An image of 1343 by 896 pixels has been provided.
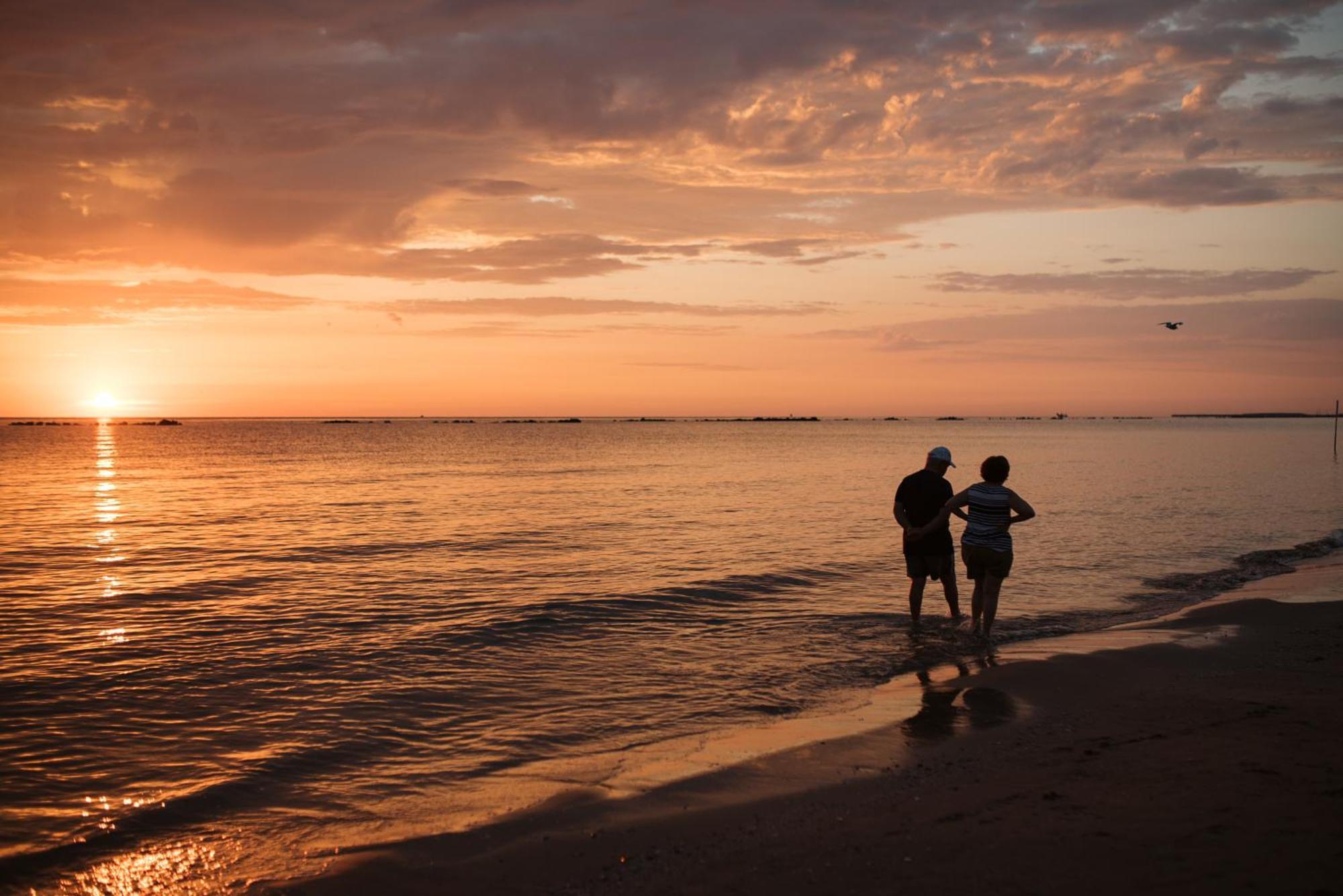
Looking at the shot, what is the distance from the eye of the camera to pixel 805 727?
28.1ft

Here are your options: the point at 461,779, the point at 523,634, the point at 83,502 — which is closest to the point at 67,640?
the point at 523,634

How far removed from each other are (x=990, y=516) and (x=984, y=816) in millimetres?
6094

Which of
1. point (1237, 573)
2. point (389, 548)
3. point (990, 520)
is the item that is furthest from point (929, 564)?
point (389, 548)

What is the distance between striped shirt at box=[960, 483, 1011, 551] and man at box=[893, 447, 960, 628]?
0.86 metres

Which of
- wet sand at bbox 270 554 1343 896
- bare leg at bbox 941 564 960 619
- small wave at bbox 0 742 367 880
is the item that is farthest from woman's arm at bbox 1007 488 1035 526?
small wave at bbox 0 742 367 880

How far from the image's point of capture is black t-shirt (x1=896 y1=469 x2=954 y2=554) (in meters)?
12.3

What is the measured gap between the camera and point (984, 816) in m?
5.65

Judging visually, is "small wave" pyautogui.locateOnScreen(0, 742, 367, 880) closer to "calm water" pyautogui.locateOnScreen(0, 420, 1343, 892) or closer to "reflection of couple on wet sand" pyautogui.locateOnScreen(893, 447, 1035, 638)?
"calm water" pyautogui.locateOnScreen(0, 420, 1343, 892)

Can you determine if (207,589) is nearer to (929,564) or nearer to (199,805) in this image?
(199,805)

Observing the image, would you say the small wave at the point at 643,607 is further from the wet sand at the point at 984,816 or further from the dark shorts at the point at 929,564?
the wet sand at the point at 984,816

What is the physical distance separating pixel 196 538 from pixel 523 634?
15912 millimetres

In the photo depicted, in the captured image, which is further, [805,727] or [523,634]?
[523,634]

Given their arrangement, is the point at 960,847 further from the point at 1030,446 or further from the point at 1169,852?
the point at 1030,446

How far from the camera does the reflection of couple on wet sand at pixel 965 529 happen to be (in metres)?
11.2
